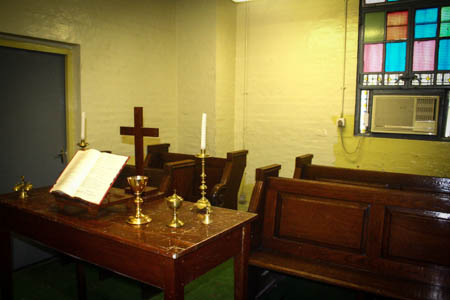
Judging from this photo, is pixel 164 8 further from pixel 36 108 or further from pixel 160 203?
pixel 160 203

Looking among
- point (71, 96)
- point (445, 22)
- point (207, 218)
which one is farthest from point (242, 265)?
point (445, 22)

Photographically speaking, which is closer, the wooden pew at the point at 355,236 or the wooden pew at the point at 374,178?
the wooden pew at the point at 355,236

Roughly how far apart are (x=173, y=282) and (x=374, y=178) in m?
2.25

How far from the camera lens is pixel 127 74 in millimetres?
4613

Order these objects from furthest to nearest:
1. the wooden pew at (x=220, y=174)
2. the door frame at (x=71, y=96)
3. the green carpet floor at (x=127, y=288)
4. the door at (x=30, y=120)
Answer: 1. the door frame at (x=71, y=96)
2. the wooden pew at (x=220, y=174)
3. the door at (x=30, y=120)
4. the green carpet floor at (x=127, y=288)

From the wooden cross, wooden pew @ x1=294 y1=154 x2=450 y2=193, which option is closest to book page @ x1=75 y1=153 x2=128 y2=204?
the wooden cross

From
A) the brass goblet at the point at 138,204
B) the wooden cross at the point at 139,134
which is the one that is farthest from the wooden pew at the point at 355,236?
the brass goblet at the point at 138,204

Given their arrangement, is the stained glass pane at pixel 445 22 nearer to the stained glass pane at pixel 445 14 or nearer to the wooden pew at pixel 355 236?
the stained glass pane at pixel 445 14

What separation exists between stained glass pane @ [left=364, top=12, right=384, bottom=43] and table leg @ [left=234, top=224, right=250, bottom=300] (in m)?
3.33

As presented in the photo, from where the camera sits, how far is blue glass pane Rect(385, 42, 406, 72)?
4281mm

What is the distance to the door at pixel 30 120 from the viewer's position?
3.54 m

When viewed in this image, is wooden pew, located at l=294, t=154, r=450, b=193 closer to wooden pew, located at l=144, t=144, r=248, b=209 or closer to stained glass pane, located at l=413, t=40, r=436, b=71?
wooden pew, located at l=144, t=144, r=248, b=209

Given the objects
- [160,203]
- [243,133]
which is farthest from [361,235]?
[243,133]

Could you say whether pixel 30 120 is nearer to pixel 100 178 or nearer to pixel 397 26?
pixel 100 178
